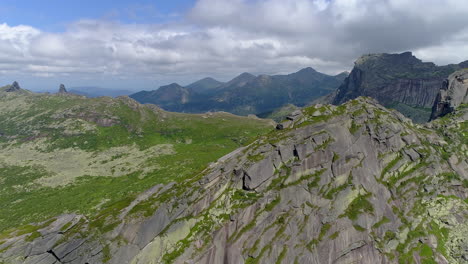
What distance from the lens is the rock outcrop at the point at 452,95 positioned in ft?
471

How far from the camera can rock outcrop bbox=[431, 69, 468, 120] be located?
143500 millimetres

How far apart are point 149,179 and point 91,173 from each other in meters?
52.4

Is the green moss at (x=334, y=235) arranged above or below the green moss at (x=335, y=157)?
below

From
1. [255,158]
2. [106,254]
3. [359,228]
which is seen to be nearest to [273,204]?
[255,158]

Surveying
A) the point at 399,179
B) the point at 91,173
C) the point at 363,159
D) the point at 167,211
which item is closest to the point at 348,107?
the point at 363,159

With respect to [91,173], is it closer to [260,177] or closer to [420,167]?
[260,177]

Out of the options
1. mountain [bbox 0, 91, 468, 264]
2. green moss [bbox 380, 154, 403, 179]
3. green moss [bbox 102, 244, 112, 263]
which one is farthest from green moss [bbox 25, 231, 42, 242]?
green moss [bbox 380, 154, 403, 179]

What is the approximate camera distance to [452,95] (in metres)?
146

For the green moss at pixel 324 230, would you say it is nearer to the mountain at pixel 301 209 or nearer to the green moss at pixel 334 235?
the mountain at pixel 301 209

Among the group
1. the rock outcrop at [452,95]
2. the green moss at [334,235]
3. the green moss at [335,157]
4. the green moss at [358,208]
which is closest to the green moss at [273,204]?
the green moss at [334,235]

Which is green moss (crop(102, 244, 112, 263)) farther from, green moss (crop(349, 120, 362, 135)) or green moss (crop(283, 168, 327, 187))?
green moss (crop(349, 120, 362, 135))

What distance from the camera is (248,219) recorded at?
63500mm

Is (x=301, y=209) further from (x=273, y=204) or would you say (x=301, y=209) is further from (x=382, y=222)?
Answer: (x=382, y=222)

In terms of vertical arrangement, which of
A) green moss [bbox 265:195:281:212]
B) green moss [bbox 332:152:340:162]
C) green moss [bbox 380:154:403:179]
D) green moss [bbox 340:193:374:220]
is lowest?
green moss [bbox 340:193:374:220]
